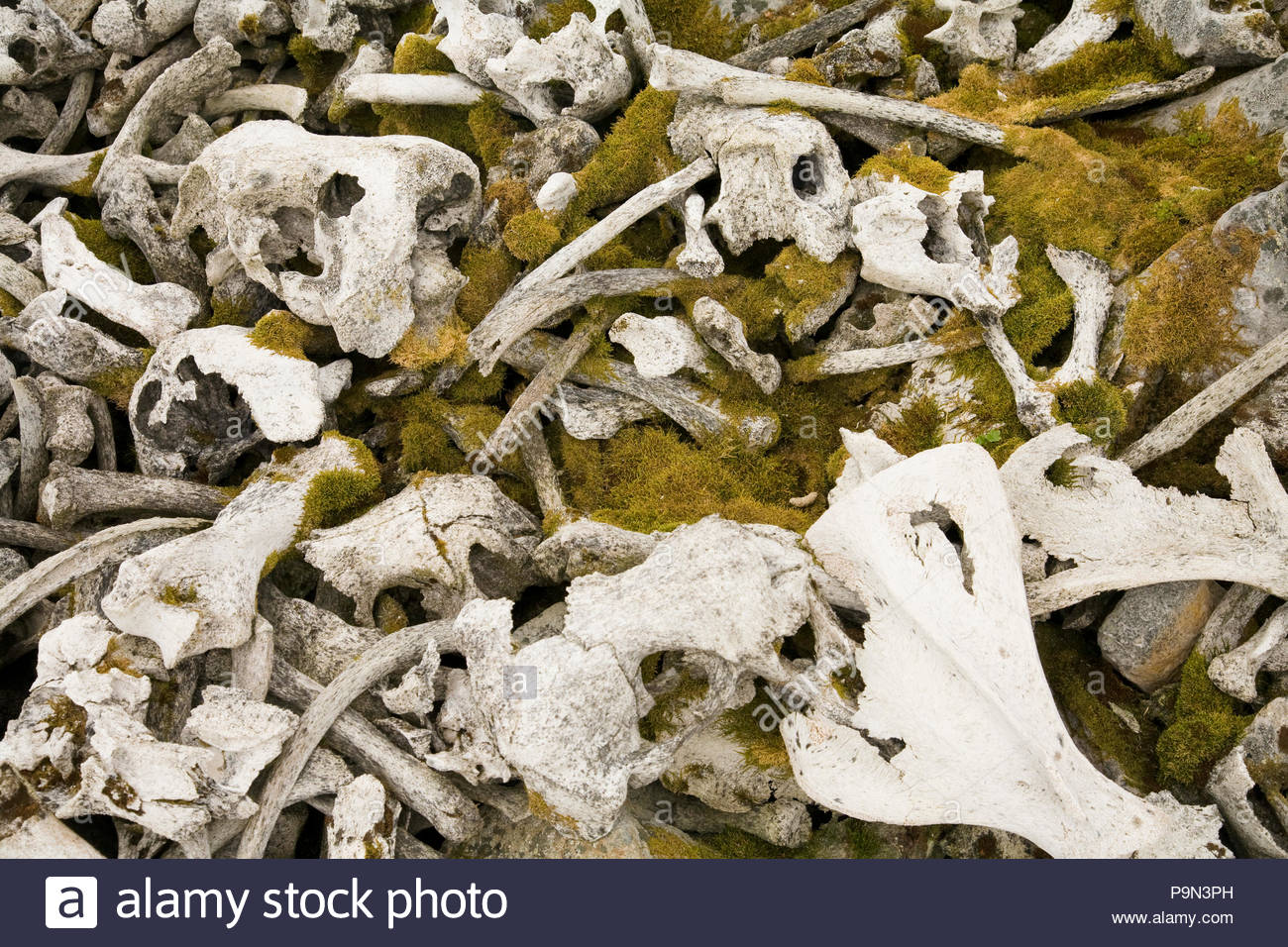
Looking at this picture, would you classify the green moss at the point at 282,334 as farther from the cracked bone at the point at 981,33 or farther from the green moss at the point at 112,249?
the cracked bone at the point at 981,33

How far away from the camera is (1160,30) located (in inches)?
242

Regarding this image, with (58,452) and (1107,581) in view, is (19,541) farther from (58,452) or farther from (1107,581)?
(1107,581)

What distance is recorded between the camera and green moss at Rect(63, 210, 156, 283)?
7.03m

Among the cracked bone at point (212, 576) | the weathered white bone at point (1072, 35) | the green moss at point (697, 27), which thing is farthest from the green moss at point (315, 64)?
the weathered white bone at point (1072, 35)

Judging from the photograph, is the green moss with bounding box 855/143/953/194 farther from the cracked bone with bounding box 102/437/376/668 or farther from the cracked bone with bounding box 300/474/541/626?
the cracked bone with bounding box 102/437/376/668

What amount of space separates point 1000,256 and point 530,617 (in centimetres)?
390

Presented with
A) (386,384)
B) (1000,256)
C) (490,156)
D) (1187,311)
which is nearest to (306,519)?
(386,384)

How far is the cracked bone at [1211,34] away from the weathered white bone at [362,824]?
23.3ft

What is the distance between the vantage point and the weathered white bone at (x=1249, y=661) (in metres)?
4.84

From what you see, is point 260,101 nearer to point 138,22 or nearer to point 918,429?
point 138,22

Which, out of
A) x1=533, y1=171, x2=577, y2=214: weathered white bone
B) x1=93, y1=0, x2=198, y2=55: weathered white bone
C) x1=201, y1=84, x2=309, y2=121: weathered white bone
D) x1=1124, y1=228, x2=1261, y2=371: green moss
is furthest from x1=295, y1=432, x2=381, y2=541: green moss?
x1=1124, y1=228, x2=1261, y2=371: green moss

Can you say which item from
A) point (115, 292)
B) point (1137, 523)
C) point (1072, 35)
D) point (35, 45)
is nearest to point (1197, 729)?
point (1137, 523)

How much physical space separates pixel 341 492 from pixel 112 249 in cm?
316

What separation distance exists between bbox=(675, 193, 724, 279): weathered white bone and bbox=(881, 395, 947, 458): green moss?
1582mm
